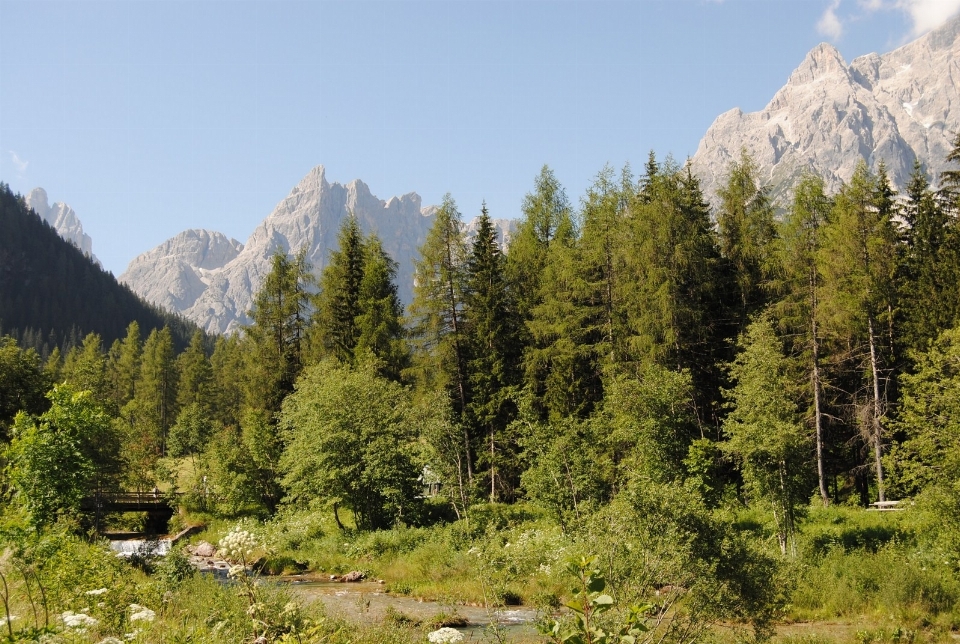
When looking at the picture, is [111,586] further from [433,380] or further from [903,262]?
[903,262]

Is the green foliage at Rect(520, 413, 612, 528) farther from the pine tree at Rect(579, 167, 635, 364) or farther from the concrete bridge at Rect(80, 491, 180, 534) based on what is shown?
the concrete bridge at Rect(80, 491, 180, 534)

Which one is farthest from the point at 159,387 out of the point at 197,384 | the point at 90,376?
the point at 90,376

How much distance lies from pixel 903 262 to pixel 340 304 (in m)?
29.8

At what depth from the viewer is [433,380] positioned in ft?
115

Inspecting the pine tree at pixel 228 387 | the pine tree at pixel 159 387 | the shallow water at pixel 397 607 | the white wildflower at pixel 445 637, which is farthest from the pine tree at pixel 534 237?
the pine tree at pixel 159 387

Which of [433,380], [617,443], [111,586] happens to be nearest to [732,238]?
[617,443]

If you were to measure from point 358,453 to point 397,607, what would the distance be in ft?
36.1

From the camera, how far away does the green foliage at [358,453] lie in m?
30.1

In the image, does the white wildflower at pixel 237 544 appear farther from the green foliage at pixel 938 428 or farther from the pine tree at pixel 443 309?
the pine tree at pixel 443 309

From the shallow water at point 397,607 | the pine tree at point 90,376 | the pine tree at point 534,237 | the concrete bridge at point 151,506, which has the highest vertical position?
the pine tree at point 534,237

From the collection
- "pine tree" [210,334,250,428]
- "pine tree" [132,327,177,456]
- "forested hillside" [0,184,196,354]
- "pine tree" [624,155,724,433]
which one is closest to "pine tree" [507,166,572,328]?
"pine tree" [624,155,724,433]

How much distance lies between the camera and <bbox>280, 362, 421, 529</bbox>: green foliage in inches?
1187

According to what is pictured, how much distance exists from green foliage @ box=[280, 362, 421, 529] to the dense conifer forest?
0.13 meters

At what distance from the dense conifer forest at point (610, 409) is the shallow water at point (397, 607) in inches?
35.1
